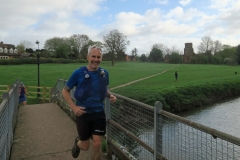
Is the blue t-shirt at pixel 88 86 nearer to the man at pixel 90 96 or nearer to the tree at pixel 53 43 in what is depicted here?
the man at pixel 90 96

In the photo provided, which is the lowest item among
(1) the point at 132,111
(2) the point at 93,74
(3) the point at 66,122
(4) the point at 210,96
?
(4) the point at 210,96

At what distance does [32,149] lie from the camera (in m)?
5.50

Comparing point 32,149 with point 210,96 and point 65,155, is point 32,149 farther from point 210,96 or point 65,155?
point 210,96

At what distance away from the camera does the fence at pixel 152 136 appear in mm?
3332

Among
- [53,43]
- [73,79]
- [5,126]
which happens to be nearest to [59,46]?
[53,43]

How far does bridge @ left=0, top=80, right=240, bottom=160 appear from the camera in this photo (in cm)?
323

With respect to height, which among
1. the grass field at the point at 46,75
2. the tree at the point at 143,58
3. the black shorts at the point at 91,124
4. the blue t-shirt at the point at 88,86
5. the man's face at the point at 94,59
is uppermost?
the tree at the point at 143,58

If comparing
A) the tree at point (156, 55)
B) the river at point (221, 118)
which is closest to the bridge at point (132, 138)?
the river at point (221, 118)

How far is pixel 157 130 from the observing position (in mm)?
3551

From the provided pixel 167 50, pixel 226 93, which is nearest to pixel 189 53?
pixel 167 50

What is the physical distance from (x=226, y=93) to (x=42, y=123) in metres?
25.6

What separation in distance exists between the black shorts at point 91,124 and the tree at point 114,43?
218 feet

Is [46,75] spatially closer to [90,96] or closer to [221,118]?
[221,118]

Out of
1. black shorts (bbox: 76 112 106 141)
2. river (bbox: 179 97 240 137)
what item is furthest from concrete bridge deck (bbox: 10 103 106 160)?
river (bbox: 179 97 240 137)
